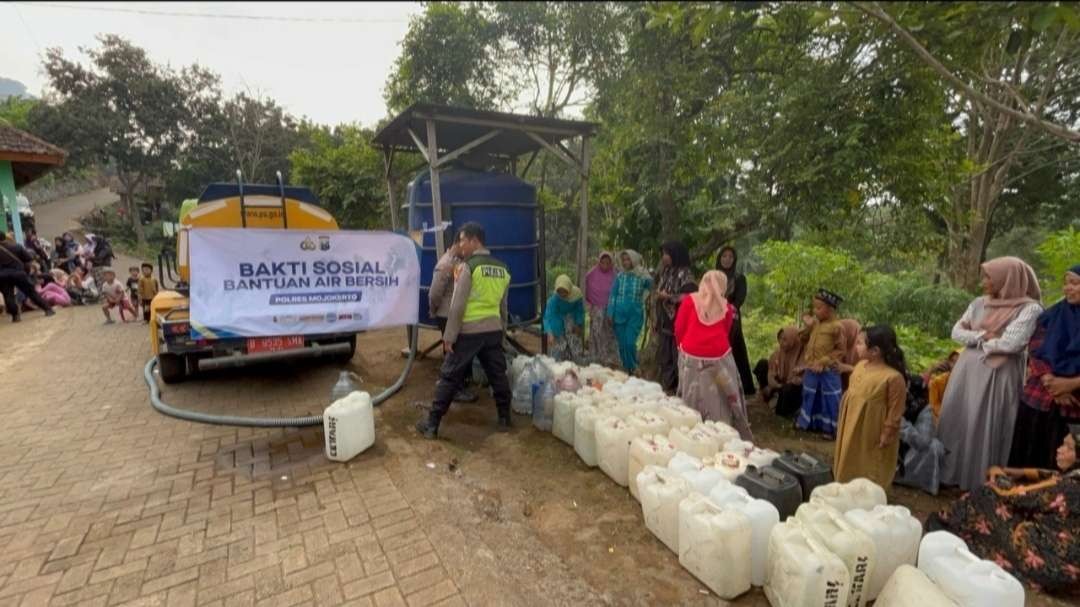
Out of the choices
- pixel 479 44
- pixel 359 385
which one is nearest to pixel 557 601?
pixel 359 385

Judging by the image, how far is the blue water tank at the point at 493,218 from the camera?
581cm

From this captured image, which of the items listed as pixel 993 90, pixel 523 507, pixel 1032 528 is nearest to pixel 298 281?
pixel 523 507

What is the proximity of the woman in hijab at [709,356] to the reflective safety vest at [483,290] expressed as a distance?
1.56 m

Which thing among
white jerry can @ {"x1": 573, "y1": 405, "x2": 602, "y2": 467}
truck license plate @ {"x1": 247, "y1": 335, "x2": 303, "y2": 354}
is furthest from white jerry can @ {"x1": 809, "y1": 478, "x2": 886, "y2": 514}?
truck license plate @ {"x1": 247, "y1": 335, "x2": 303, "y2": 354}

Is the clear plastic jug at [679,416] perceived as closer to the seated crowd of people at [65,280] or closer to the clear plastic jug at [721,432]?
the clear plastic jug at [721,432]

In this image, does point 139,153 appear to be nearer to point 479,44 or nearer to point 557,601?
point 479,44

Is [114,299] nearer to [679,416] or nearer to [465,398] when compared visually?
[465,398]

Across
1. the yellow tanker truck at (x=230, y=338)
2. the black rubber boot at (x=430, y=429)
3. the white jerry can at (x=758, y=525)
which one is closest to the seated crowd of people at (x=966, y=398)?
the white jerry can at (x=758, y=525)

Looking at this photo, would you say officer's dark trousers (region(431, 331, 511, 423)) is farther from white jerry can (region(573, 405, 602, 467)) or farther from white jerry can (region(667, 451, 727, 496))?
white jerry can (region(667, 451, 727, 496))

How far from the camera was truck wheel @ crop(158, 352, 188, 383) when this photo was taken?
5.47 m

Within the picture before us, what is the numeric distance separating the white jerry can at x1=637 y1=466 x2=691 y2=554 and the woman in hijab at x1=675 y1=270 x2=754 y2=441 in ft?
4.29

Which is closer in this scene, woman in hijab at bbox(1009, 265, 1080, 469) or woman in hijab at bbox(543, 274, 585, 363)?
woman in hijab at bbox(1009, 265, 1080, 469)

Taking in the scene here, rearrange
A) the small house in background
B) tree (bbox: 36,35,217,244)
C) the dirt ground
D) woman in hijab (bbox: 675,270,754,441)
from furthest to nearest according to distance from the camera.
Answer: tree (bbox: 36,35,217,244) < the small house in background < woman in hijab (bbox: 675,270,754,441) < the dirt ground

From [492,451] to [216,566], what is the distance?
6.37 feet
